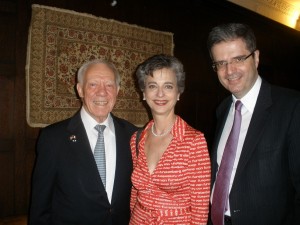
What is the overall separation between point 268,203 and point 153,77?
3.69ft

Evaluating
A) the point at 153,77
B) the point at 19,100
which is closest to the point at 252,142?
the point at 153,77

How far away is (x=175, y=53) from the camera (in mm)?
4773

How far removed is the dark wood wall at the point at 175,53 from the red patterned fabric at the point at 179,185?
1.91 meters

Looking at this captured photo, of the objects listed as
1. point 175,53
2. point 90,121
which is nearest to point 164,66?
point 90,121

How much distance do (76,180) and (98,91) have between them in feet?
2.26

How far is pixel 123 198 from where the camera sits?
6.73ft

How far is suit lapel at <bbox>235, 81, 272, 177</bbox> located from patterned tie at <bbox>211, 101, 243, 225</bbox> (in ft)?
0.38

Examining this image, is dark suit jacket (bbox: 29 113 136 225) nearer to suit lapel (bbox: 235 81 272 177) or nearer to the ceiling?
suit lapel (bbox: 235 81 272 177)

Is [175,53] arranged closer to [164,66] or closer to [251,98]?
[164,66]

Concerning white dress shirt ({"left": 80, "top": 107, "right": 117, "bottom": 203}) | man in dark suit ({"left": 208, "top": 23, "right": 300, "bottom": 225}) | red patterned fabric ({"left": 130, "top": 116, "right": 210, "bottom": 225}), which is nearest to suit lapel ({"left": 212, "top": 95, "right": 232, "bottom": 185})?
man in dark suit ({"left": 208, "top": 23, "right": 300, "bottom": 225})

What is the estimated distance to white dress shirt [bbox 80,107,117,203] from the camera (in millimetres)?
2020

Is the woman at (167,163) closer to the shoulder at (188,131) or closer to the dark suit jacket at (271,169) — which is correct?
the shoulder at (188,131)

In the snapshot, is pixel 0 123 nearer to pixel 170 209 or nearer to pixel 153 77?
pixel 153 77

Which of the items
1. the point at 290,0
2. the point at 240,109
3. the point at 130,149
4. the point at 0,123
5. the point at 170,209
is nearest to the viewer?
the point at 170,209
